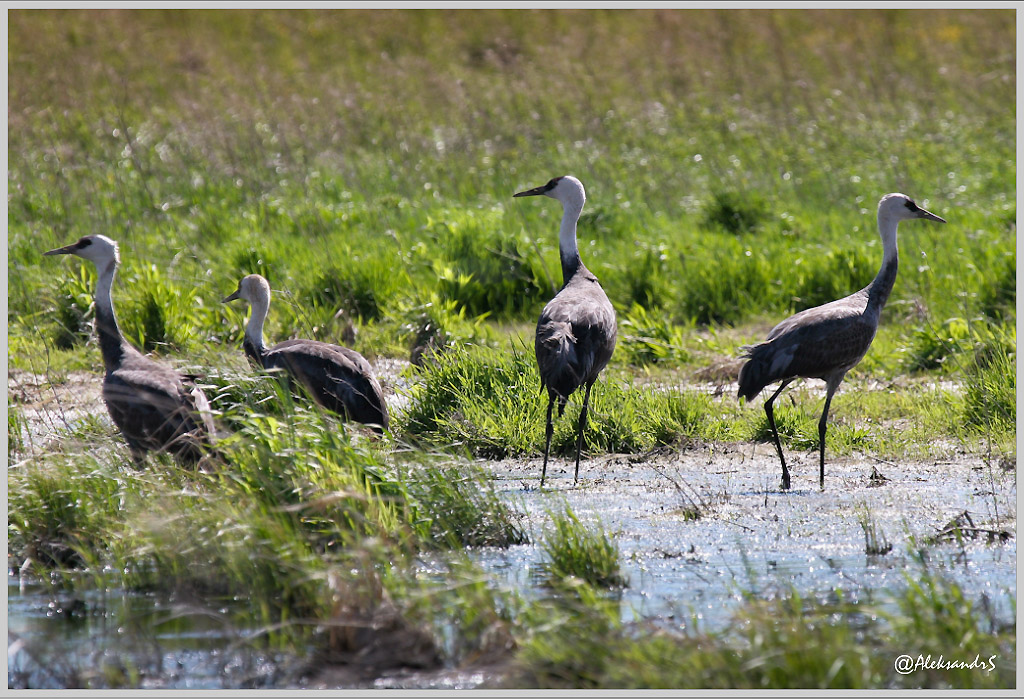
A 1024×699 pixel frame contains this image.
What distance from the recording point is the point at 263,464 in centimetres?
483

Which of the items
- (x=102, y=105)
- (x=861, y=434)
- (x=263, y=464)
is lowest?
(x=861, y=434)

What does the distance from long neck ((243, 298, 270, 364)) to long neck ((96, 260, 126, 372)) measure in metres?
0.90

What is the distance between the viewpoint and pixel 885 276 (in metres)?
7.29

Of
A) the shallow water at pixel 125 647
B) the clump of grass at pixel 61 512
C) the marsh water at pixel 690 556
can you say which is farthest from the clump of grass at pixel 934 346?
the shallow water at pixel 125 647

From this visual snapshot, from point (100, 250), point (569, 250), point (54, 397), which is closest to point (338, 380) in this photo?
point (100, 250)

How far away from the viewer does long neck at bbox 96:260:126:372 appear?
643 centimetres

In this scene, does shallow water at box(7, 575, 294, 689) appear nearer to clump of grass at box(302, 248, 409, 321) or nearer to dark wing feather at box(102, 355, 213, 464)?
dark wing feather at box(102, 355, 213, 464)

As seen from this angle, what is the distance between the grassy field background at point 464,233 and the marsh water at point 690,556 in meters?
0.20

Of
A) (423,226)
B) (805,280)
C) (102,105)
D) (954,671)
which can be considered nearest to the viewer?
(954,671)

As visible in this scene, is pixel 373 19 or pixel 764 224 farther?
pixel 373 19

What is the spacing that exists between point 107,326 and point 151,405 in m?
0.95

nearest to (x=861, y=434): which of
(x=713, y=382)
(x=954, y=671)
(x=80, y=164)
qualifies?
(x=713, y=382)

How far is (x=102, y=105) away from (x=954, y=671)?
15.4 meters

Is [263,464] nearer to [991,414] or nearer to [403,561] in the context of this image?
[403,561]
